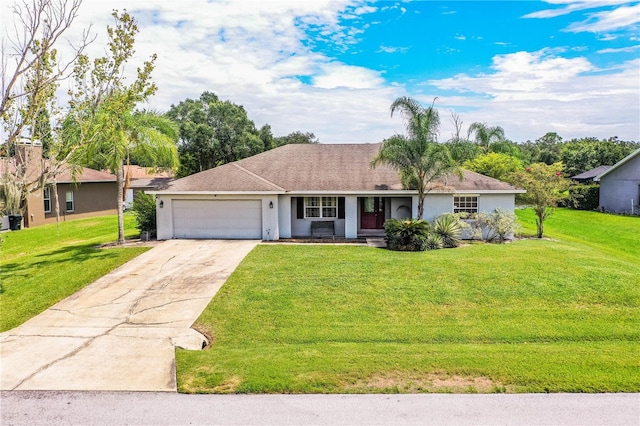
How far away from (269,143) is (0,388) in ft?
128

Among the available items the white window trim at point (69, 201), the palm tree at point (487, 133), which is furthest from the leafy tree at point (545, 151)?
the white window trim at point (69, 201)

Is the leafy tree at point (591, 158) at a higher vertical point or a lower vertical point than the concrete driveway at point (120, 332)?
higher

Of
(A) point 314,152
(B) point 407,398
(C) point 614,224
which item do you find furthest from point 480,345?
(C) point 614,224

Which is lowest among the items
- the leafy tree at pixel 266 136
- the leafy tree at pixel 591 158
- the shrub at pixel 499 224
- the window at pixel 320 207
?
the shrub at pixel 499 224

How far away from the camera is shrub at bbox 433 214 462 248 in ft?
63.5

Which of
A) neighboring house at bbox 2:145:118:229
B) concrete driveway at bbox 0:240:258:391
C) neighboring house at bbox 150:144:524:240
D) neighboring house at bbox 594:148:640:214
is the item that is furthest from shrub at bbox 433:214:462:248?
neighboring house at bbox 594:148:640:214

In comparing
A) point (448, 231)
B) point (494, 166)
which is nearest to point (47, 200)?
point (448, 231)

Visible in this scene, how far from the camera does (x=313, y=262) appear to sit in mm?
16000

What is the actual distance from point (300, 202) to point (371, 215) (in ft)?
11.6

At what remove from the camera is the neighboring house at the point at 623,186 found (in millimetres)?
33438

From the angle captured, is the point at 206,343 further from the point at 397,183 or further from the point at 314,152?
the point at 314,152

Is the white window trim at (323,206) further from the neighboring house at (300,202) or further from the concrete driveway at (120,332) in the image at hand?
the concrete driveway at (120,332)

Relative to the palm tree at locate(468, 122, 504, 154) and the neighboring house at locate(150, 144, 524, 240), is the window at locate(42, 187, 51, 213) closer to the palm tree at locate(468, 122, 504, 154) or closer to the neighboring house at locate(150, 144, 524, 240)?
the neighboring house at locate(150, 144, 524, 240)

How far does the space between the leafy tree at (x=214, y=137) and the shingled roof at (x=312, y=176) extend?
52.4 ft
